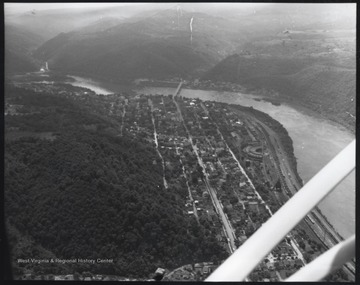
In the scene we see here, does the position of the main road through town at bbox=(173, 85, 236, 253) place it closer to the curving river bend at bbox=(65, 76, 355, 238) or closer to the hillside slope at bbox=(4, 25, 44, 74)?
the curving river bend at bbox=(65, 76, 355, 238)

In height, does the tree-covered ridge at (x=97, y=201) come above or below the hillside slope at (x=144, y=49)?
below

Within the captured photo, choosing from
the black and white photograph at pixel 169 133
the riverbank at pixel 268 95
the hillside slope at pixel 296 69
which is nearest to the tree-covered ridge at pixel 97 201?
the black and white photograph at pixel 169 133

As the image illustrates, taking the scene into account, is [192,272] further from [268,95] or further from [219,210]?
[268,95]

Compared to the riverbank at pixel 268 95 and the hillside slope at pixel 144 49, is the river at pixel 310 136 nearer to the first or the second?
the riverbank at pixel 268 95

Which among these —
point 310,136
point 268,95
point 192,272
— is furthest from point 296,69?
point 192,272

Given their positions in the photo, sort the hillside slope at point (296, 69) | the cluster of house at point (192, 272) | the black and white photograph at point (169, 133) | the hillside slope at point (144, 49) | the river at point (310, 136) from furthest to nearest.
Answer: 1. the hillside slope at point (144, 49)
2. the hillside slope at point (296, 69)
3. the river at point (310, 136)
4. the black and white photograph at point (169, 133)
5. the cluster of house at point (192, 272)

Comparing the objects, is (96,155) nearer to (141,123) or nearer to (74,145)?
(74,145)

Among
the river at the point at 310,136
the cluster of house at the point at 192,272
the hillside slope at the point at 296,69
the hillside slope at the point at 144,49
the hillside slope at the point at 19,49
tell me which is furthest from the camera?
the hillside slope at the point at 144,49

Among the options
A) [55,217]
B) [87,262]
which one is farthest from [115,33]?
[87,262]
